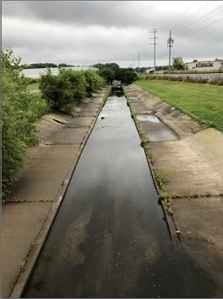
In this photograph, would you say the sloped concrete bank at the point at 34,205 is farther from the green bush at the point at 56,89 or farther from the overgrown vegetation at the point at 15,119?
the green bush at the point at 56,89

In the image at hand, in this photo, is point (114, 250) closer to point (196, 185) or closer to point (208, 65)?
point (196, 185)

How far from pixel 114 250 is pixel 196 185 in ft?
12.4

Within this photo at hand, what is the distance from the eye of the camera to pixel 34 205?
6.21 meters

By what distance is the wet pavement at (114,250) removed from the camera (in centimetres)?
392

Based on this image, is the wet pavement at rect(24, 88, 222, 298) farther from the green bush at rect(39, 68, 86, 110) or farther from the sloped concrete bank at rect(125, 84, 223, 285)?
the green bush at rect(39, 68, 86, 110)

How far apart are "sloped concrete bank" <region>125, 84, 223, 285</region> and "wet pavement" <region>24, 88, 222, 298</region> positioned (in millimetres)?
375

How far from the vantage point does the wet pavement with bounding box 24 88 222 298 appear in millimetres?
3920

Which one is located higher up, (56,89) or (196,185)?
(56,89)

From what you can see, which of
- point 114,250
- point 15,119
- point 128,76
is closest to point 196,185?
point 114,250

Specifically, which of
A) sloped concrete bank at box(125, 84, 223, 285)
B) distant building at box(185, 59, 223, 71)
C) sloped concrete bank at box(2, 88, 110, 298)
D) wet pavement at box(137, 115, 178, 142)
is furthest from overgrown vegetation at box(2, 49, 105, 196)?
distant building at box(185, 59, 223, 71)

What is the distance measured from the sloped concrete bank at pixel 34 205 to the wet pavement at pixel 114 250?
0.88 ft

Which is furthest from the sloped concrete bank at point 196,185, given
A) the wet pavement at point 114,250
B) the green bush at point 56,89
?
the green bush at point 56,89

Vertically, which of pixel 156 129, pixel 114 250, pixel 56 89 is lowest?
pixel 114 250

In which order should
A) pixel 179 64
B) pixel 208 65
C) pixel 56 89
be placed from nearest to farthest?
pixel 56 89, pixel 208 65, pixel 179 64
